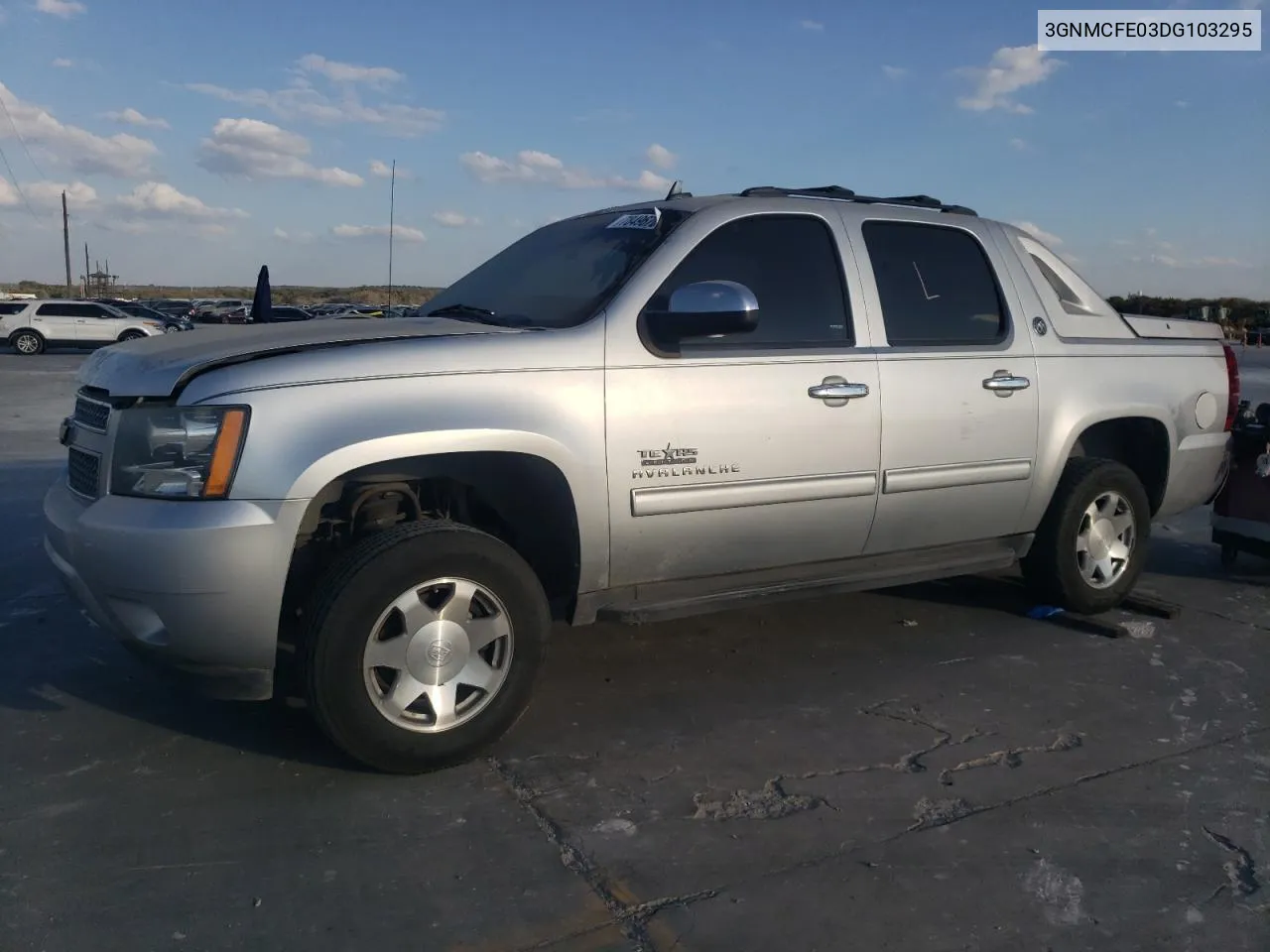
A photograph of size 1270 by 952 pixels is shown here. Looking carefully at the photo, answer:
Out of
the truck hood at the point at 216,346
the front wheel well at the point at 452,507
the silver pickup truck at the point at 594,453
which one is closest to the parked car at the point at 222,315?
the truck hood at the point at 216,346

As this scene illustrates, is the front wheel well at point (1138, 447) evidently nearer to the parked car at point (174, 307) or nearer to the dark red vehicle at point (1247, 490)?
the dark red vehicle at point (1247, 490)

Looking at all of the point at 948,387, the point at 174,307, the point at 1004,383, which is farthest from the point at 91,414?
the point at 174,307

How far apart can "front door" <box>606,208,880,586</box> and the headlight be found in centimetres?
121

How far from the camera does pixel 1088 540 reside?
16.6ft

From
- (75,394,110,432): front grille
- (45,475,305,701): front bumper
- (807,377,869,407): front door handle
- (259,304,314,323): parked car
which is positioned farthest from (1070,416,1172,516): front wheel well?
(75,394,110,432): front grille

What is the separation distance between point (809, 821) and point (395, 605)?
1.39 metres

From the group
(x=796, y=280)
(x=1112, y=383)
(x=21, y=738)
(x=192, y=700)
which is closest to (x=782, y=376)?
(x=796, y=280)

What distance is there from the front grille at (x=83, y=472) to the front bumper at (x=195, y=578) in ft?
0.41

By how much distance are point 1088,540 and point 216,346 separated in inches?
154

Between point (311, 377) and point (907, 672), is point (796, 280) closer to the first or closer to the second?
point (907, 672)

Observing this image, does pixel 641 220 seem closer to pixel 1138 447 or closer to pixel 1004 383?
pixel 1004 383

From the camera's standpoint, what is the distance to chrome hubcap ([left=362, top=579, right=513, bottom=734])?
330 cm

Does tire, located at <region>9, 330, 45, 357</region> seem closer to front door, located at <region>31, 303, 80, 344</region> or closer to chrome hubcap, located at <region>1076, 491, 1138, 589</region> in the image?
front door, located at <region>31, 303, 80, 344</region>

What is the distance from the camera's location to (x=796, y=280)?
13.8 ft
